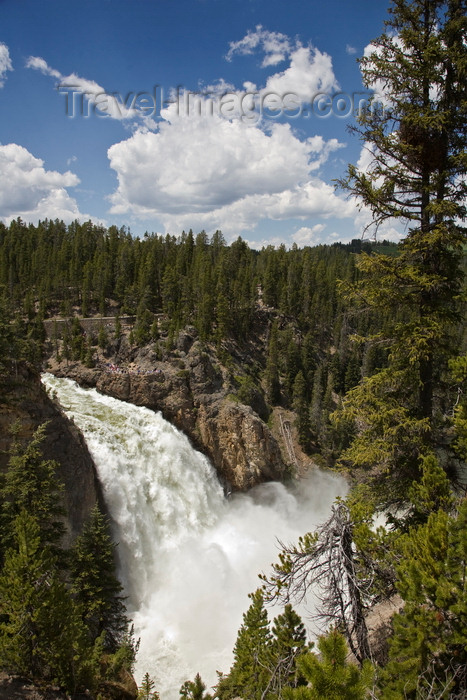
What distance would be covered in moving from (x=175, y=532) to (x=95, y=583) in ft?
51.8

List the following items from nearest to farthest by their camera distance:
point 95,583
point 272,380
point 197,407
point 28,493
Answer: point 28,493 → point 95,583 → point 197,407 → point 272,380

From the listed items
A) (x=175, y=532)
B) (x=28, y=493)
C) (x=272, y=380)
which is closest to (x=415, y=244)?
(x=28, y=493)

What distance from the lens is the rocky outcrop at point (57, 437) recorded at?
2408 cm

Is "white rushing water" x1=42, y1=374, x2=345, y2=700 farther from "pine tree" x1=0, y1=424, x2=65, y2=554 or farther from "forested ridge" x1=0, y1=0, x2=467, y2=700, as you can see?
"pine tree" x1=0, y1=424, x2=65, y2=554

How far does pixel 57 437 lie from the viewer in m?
27.8

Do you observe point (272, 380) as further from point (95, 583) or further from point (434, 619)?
point (434, 619)

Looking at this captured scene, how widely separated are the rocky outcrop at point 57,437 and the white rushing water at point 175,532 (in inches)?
118

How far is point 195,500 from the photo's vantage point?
3756 cm

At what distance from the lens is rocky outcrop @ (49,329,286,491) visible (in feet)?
148

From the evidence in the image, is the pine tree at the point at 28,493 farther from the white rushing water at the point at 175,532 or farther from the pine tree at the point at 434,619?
the pine tree at the point at 434,619

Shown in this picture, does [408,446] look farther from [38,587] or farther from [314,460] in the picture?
[314,460]

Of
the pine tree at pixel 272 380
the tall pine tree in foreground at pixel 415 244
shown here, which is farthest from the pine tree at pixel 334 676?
the pine tree at pixel 272 380

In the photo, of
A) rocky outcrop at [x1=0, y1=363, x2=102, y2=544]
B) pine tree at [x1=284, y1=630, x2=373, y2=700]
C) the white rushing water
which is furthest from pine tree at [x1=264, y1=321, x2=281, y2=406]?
pine tree at [x1=284, y1=630, x2=373, y2=700]

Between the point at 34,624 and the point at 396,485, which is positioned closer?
the point at 396,485
